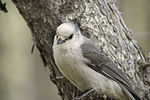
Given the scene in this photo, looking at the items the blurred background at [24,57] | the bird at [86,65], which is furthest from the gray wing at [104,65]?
the blurred background at [24,57]

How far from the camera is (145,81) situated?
555 centimetres

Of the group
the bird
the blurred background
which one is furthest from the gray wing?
the blurred background

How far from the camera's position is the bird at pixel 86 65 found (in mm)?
5254

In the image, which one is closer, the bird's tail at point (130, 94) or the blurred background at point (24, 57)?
the bird's tail at point (130, 94)

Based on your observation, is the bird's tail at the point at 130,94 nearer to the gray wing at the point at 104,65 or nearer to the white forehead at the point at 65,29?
the gray wing at the point at 104,65

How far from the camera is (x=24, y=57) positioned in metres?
11.4

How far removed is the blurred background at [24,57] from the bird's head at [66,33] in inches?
215

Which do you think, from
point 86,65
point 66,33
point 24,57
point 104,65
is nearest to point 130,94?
point 104,65

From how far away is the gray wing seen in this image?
538cm

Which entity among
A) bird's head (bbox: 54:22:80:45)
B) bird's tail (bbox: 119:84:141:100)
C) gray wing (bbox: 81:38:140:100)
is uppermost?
bird's head (bbox: 54:22:80:45)

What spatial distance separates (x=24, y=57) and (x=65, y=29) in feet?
20.8

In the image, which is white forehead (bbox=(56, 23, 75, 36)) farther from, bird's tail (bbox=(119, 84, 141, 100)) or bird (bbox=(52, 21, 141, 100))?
bird's tail (bbox=(119, 84, 141, 100))

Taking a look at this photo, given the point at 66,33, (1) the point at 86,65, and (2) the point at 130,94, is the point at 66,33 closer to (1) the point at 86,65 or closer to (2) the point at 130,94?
(1) the point at 86,65

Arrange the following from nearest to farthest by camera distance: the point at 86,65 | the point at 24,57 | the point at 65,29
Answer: the point at 65,29 < the point at 86,65 < the point at 24,57
